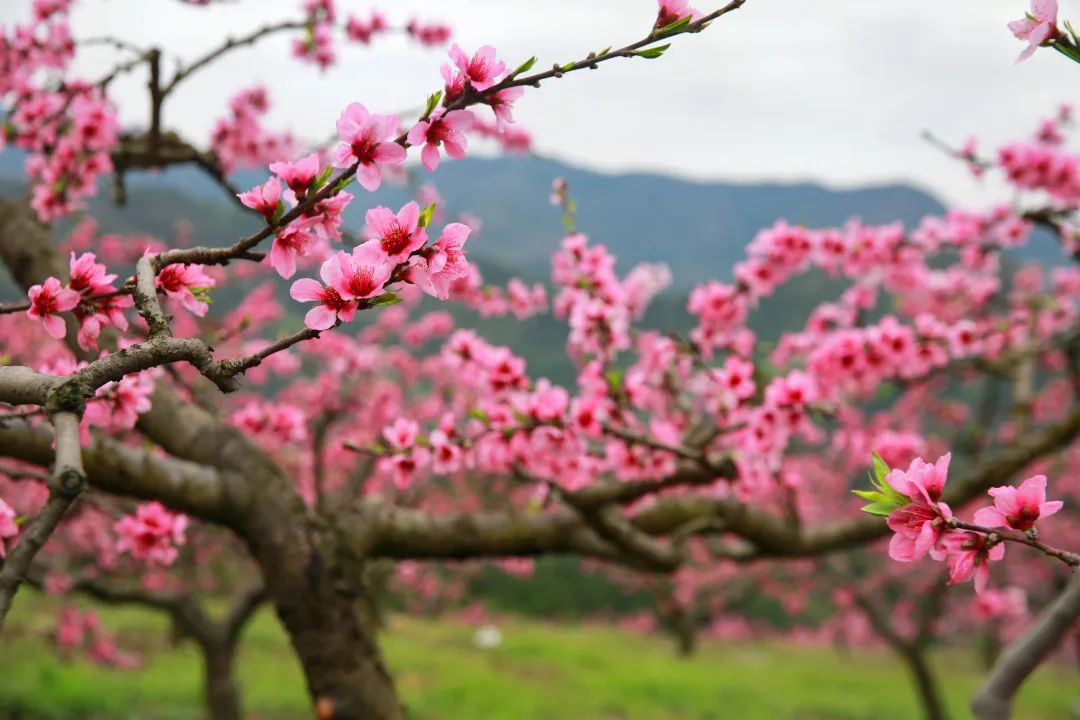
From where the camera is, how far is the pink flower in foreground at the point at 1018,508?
135 cm

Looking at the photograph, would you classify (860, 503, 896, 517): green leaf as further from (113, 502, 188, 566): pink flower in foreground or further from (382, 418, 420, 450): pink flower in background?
(113, 502, 188, 566): pink flower in foreground

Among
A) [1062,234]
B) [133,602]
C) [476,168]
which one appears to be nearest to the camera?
[1062,234]

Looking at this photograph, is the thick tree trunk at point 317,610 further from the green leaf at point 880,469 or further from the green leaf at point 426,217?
the green leaf at point 880,469

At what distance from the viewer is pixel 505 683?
9.77 meters

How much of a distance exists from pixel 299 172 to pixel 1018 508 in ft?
4.82

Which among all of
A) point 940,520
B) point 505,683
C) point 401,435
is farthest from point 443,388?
point 505,683

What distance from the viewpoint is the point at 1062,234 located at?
4859 millimetres

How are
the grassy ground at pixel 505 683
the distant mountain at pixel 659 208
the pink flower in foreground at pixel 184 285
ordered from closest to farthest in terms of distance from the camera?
the pink flower in foreground at pixel 184 285 → the grassy ground at pixel 505 683 → the distant mountain at pixel 659 208

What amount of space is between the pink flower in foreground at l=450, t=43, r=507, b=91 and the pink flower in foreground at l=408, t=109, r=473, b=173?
67 millimetres

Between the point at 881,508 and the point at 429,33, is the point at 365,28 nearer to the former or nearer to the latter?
the point at 429,33

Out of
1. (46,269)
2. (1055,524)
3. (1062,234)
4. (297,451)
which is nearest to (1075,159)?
(1062,234)

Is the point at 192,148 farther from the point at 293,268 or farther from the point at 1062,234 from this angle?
the point at 1062,234

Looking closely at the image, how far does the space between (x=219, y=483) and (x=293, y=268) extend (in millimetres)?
1679

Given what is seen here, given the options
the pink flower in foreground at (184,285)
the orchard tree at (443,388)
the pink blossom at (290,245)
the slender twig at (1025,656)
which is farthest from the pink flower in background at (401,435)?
the slender twig at (1025,656)
